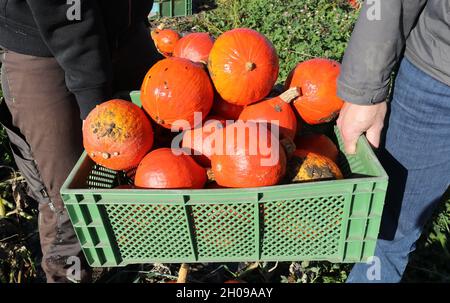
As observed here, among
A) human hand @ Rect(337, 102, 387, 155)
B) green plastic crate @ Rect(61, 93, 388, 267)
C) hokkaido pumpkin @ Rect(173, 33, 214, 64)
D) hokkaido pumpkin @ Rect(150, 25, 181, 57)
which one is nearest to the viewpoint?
green plastic crate @ Rect(61, 93, 388, 267)

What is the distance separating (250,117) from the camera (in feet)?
5.91

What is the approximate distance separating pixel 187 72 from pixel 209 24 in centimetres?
503

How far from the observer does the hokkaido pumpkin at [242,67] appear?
68.9 inches

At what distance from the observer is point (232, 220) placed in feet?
4.96

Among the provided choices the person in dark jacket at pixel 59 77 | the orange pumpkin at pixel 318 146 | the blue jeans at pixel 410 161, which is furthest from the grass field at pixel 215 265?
the orange pumpkin at pixel 318 146

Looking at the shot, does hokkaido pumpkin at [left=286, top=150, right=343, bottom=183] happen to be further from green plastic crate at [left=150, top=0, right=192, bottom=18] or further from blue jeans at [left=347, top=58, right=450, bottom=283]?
green plastic crate at [left=150, top=0, right=192, bottom=18]

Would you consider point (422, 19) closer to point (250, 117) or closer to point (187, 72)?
point (250, 117)

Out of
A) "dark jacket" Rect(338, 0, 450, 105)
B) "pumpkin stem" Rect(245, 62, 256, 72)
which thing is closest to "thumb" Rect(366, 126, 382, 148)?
"dark jacket" Rect(338, 0, 450, 105)

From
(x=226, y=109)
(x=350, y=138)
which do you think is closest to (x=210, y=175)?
(x=226, y=109)

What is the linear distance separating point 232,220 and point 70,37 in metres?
1.01

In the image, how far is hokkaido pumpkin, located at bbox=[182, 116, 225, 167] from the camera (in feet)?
5.64

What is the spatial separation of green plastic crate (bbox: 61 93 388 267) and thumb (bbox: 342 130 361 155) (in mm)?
43

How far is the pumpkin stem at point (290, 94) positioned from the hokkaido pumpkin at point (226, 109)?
0.19 m

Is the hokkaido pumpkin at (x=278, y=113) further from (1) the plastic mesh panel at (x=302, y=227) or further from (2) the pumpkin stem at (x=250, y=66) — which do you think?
(1) the plastic mesh panel at (x=302, y=227)
